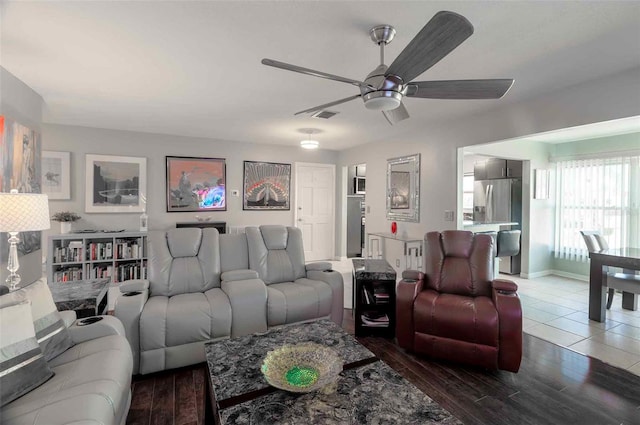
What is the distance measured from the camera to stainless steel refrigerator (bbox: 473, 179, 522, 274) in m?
5.32

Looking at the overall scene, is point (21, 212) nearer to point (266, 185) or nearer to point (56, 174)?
point (56, 174)

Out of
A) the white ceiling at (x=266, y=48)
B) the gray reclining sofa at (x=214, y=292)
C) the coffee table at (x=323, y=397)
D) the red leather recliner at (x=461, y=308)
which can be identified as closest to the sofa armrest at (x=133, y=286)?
the gray reclining sofa at (x=214, y=292)

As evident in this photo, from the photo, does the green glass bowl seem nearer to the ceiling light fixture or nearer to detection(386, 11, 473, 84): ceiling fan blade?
detection(386, 11, 473, 84): ceiling fan blade

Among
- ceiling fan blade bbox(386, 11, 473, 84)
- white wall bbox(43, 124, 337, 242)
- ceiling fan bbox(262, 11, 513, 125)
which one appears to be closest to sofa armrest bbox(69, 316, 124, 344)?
ceiling fan bbox(262, 11, 513, 125)

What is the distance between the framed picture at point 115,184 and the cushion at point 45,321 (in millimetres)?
3443

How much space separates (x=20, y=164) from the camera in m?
2.63

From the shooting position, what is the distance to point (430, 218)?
436 cm

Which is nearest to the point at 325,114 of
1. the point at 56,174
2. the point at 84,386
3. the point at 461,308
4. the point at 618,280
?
the point at 461,308

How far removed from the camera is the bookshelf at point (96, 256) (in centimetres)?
414

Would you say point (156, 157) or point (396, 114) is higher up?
point (156, 157)

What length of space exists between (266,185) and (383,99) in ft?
14.4

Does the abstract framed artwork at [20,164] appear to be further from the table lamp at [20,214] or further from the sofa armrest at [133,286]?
the sofa armrest at [133,286]

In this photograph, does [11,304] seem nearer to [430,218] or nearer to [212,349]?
[212,349]

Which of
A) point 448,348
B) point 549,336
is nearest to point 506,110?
point 549,336
